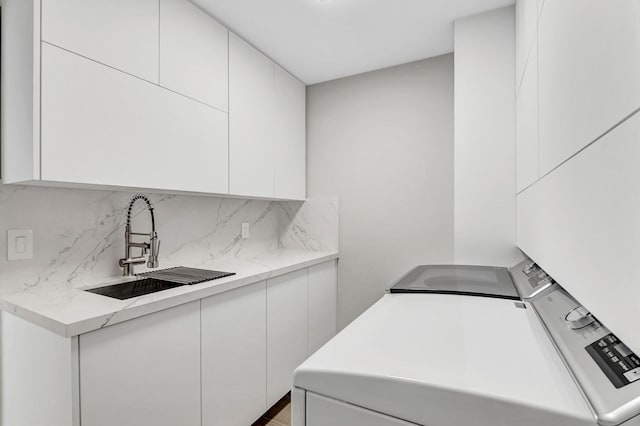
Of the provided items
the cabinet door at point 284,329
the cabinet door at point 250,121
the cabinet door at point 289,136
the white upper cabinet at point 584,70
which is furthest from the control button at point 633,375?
the cabinet door at point 289,136

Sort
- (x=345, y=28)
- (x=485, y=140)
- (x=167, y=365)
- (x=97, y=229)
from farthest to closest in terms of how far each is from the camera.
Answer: (x=345, y=28) < (x=485, y=140) < (x=97, y=229) < (x=167, y=365)

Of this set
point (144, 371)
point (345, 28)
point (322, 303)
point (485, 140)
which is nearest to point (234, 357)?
point (144, 371)

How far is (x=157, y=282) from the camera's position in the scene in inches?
64.7

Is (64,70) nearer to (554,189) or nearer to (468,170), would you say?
(554,189)

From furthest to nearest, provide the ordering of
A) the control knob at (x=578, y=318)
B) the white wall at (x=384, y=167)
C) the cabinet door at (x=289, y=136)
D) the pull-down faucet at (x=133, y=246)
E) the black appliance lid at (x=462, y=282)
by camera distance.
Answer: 1. the cabinet door at (x=289, y=136)
2. the white wall at (x=384, y=167)
3. the pull-down faucet at (x=133, y=246)
4. the black appliance lid at (x=462, y=282)
5. the control knob at (x=578, y=318)

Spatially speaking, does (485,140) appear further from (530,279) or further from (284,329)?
(284,329)

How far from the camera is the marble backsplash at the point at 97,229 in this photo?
4.52ft

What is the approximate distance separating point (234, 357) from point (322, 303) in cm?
100

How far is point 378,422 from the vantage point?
68 centimetres

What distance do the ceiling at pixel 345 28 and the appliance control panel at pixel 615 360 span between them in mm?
1829

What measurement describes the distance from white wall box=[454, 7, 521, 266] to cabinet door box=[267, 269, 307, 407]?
1.06m

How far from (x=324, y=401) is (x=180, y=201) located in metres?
1.68

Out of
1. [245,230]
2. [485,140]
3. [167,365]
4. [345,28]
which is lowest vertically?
[167,365]

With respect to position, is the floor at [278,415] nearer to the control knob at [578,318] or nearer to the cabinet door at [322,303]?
the cabinet door at [322,303]
